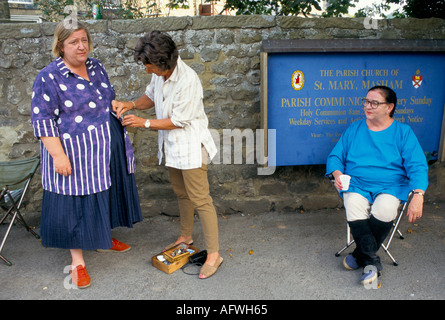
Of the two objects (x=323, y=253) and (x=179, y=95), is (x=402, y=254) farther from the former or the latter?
(x=179, y=95)

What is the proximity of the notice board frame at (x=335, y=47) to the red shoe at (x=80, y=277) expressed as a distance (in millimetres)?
1963

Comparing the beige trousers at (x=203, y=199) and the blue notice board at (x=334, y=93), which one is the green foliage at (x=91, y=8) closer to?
the blue notice board at (x=334, y=93)

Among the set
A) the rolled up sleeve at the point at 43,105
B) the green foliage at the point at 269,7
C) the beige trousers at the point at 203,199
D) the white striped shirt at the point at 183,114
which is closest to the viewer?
the rolled up sleeve at the point at 43,105

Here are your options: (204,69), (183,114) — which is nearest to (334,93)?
(204,69)

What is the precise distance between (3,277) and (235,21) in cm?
308

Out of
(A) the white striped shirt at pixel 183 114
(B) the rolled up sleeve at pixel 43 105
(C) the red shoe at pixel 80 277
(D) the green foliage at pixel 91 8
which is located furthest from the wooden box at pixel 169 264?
(D) the green foliage at pixel 91 8

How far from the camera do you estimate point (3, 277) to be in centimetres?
296

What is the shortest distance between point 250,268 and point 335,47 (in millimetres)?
2145

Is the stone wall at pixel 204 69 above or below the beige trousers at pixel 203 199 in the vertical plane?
above

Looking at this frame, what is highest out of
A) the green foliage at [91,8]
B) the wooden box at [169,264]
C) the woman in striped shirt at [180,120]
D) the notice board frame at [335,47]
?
the green foliage at [91,8]

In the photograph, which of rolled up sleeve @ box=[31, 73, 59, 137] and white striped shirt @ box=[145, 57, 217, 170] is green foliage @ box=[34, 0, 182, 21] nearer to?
white striped shirt @ box=[145, 57, 217, 170]

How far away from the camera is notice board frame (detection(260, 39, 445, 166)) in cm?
341

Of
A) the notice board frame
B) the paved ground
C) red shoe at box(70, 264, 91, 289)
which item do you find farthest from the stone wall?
red shoe at box(70, 264, 91, 289)

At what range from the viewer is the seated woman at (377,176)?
110 inches
